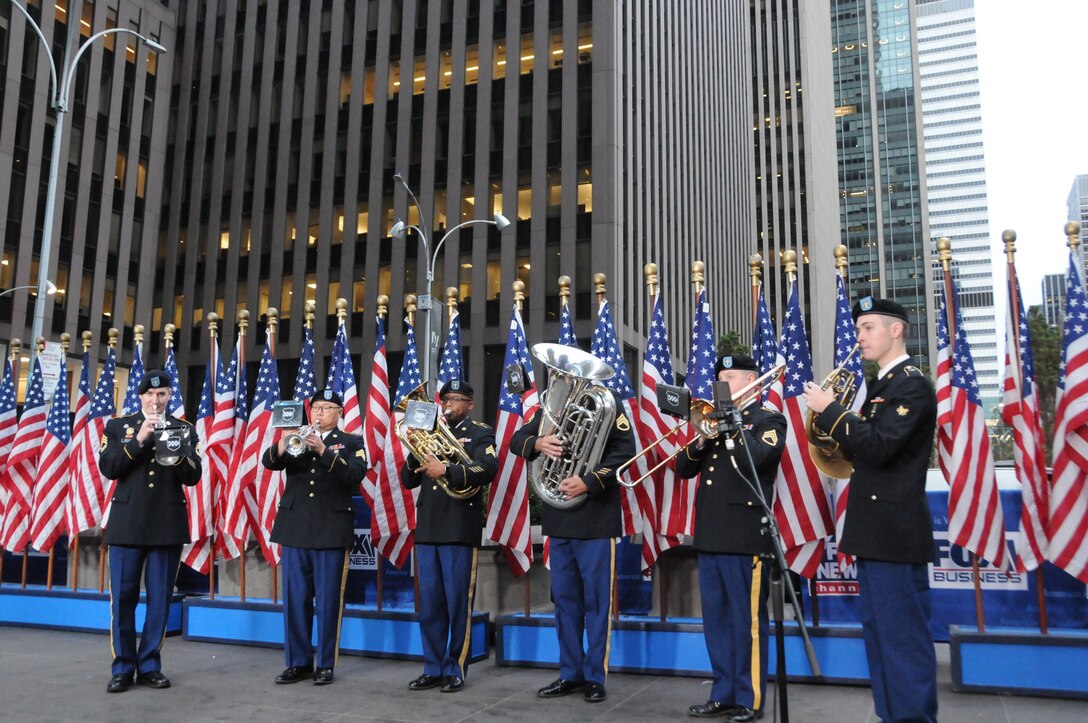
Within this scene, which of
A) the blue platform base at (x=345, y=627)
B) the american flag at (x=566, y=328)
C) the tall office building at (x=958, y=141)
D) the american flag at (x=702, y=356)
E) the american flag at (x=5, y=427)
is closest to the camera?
the american flag at (x=702, y=356)

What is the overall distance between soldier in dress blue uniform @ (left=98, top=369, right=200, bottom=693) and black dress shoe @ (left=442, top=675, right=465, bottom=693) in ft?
7.06

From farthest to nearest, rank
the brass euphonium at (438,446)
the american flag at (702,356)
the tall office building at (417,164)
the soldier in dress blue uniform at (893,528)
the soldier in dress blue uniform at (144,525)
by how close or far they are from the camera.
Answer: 1. the tall office building at (417,164)
2. the american flag at (702,356)
3. the soldier in dress blue uniform at (144,525)
4. the brass euphonium at (438,446)
5. the soldier in dress blue uniform at (893,528)

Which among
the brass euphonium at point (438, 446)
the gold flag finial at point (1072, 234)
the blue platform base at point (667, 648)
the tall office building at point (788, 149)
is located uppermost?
the tall office building at point (788, 149)

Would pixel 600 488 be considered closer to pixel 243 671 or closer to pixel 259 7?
pixel 243 671

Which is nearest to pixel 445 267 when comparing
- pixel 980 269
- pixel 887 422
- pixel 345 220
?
pixel 345 220

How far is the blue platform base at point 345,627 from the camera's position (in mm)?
7641

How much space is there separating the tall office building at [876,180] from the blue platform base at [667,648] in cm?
10312

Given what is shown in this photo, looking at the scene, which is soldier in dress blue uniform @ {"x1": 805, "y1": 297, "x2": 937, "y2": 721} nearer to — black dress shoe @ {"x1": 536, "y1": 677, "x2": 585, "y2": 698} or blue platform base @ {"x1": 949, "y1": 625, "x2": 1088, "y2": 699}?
blue platform base @ {"x1": 949, "y1": 625, "x2": 1088, "y2": 699}

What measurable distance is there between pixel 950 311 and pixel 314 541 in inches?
213

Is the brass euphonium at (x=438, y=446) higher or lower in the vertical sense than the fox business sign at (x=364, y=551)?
higher

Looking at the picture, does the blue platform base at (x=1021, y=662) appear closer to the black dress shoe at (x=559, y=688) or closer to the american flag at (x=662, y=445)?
the american flag at (x=662, y=445)

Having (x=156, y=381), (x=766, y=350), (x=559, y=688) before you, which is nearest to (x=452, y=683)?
(x=559, y=688)

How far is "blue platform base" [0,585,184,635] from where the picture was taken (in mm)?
9047

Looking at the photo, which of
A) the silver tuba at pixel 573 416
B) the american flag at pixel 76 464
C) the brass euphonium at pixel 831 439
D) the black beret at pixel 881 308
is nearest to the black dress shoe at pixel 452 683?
the silver tuba at pixel 573 416
